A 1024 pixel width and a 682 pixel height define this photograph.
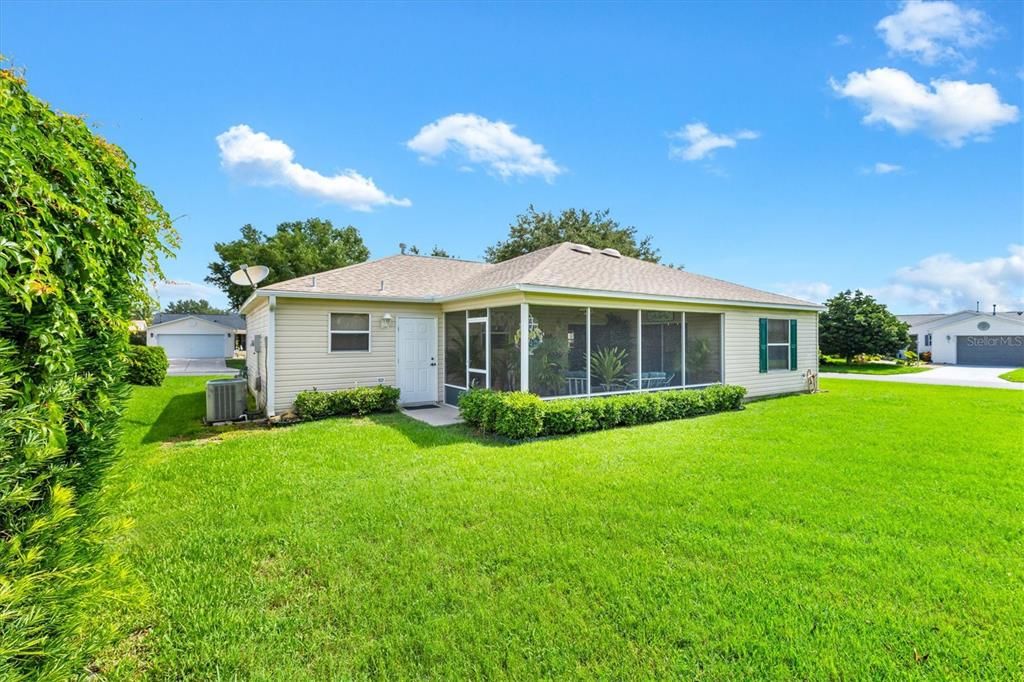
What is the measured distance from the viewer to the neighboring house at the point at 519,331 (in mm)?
9203

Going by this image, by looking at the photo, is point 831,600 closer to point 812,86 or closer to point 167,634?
point 167,634

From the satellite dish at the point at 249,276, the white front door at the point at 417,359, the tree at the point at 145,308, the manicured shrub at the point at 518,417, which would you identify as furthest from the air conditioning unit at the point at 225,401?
the tree at the point at 145,308

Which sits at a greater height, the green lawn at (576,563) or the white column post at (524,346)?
the white column post at (524,346)

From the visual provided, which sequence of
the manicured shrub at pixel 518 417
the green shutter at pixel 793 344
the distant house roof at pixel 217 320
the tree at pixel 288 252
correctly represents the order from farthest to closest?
the distant house roof at pixel 217 320 < the tree at pixel 288 252 < the green shutter at pixel 793 344 < the manicured shrub at pixel 518 417

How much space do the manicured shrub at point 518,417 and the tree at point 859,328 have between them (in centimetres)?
2372

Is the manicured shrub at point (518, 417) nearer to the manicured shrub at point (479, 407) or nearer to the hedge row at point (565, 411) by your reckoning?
the hedge row at point (565, 411)

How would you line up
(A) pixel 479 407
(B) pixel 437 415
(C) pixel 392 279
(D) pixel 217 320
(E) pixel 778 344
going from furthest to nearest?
(D) pixel 217 320, (E) pixel 778 344, (C) pixel 392 279, (B) pixel 437 415, (A) pixel 479 407

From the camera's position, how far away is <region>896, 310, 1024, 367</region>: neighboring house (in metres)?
28.7

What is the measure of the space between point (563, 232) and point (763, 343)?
1844cm

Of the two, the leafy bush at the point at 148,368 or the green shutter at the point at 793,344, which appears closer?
the green shutter at the point at 793,344

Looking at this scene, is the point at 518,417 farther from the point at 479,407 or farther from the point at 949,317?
the point at 949,317

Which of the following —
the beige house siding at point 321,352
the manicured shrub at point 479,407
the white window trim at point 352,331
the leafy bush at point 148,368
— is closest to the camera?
the manicured shrub at point 479,407

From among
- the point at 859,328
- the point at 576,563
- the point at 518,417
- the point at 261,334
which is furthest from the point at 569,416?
the point at 859,328

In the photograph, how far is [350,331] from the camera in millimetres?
10406
